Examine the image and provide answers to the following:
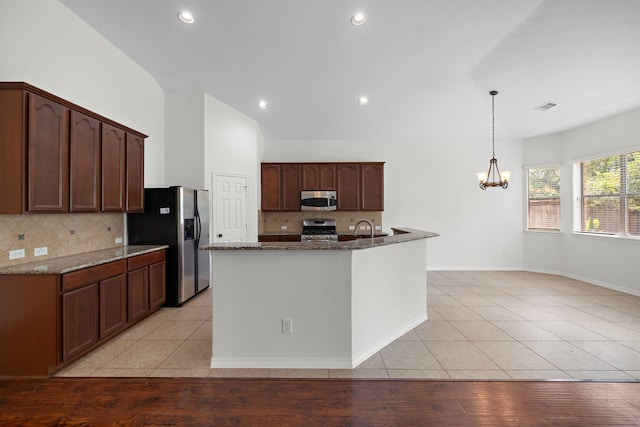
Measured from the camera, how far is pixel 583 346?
2.92 meters

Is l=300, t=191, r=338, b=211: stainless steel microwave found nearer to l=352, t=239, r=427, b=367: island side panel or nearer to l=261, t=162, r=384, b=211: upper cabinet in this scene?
l=261, t=162, r=384, b=211: upper cabinet

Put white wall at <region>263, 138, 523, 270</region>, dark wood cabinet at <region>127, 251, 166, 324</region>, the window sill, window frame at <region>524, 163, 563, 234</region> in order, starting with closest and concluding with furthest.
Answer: dark wood cabinet at <region>127, 251, 166, 324</region>
the window sill
window frame at <region>524, 163, 563, 234</region>
white wall at <region>263, 138, 523, 270</region>

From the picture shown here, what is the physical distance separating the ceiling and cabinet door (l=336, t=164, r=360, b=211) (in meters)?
1.08

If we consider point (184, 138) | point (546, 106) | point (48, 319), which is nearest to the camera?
point (48, 319)

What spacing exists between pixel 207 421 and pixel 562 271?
700 cm

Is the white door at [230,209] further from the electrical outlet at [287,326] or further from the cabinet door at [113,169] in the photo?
the electrical outlet at [287,326]

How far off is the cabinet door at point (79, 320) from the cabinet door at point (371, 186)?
469 centimetres

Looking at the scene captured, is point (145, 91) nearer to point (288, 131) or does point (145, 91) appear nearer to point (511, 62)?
point (288, 131)

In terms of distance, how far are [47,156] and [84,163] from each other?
0.40 meters

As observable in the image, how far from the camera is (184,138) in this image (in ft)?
15.8

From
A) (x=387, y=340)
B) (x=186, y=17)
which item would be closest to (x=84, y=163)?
(x=186, y=17)

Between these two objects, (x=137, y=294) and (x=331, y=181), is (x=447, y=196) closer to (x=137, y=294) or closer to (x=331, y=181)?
(x=331, y=181)

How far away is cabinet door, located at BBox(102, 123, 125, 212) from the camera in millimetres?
3197

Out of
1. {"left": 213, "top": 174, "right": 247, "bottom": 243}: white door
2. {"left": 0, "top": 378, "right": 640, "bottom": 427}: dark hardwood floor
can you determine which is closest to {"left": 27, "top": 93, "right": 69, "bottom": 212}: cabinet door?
{"left": 0, "top": 378, "right": 640, "bottom": 427}: dark hardwood floor
